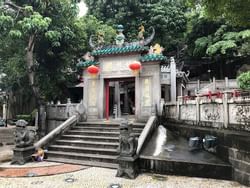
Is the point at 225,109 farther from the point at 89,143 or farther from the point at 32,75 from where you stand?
the point at 32,75

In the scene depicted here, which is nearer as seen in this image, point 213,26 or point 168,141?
point 168,141

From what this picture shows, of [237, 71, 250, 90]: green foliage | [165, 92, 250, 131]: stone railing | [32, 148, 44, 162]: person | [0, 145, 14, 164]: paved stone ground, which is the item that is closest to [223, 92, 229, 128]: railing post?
[165, 92, 250, 131]: stone railing

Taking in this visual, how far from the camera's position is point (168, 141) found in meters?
8.38

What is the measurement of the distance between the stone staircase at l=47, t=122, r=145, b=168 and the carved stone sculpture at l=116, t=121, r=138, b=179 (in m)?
0.84

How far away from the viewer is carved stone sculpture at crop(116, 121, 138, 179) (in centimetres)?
647

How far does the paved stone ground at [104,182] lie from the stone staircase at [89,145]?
1.10 metres

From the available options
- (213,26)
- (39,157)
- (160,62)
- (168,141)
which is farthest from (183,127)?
(213,26)

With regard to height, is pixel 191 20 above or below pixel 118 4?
below

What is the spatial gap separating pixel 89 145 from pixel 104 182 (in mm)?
2749

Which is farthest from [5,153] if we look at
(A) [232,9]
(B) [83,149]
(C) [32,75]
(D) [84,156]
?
(A) [232,9]

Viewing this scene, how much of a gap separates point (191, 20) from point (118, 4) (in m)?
7.32

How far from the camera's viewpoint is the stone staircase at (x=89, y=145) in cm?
780

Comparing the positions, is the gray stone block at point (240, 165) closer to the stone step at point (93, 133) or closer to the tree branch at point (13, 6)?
the stone step at point (93, 133)

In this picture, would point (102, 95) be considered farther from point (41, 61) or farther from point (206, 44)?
point (206, 44)
